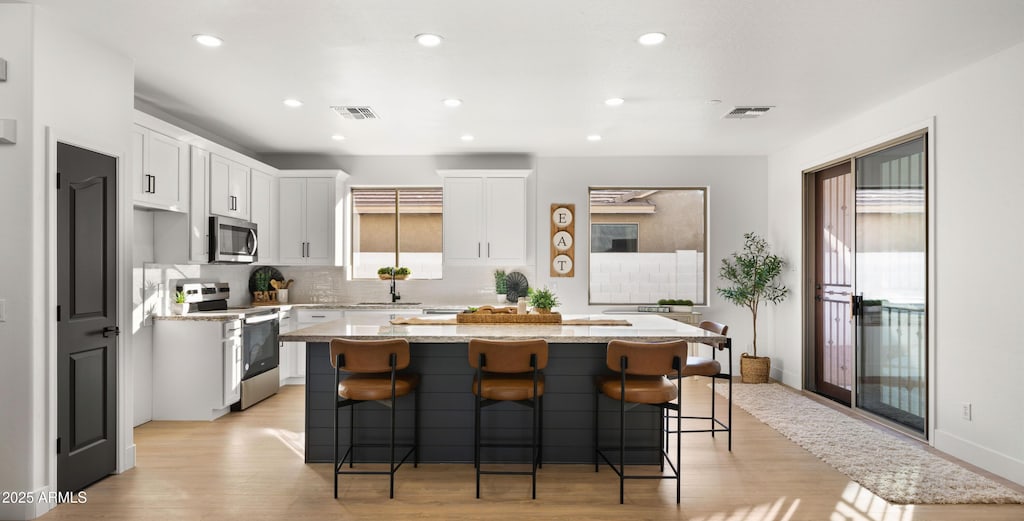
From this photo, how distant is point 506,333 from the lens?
3.73 metres

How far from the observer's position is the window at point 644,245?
7457mm

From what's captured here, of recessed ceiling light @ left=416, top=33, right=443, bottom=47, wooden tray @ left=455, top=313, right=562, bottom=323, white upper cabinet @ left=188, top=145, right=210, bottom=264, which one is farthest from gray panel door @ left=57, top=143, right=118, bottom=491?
wooden tray @ left=455, top=313, right=562, bottom=323

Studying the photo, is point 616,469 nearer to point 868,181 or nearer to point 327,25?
point 327,25

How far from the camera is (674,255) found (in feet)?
24.7

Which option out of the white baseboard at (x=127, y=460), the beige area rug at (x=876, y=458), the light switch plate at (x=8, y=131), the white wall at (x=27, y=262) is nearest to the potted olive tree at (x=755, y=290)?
the beige area rug at (x=876, y=458)

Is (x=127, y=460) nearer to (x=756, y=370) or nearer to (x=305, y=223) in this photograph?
(x=305, y=223)

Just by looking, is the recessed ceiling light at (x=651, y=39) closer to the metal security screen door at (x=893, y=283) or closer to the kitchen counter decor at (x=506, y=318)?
the kitchen counter decor at (x=506, y=318)

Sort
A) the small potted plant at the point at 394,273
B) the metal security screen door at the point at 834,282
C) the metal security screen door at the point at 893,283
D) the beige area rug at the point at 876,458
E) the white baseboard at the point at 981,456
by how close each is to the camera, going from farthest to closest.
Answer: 1. the small potted plant at the point at 394,273
2. the metal security screen door at the point at 834,282
3. the metal security screen door at the point at 893,283
4. the white baseboard at the point at 981,456
5. the beige area rug at the point at 876,458

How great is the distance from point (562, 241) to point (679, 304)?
63.5 inches

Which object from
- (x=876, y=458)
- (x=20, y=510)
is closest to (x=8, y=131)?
(x=20, y=510)

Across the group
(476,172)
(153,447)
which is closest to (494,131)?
(476,172)

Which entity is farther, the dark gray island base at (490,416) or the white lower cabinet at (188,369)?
the white lower cabinet at (188,369)

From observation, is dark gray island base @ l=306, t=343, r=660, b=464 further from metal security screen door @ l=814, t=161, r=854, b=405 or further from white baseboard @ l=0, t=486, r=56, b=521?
metal security screen door @ l=814, t=161, r=854, b=405

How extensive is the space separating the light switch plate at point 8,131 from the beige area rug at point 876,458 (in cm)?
517
